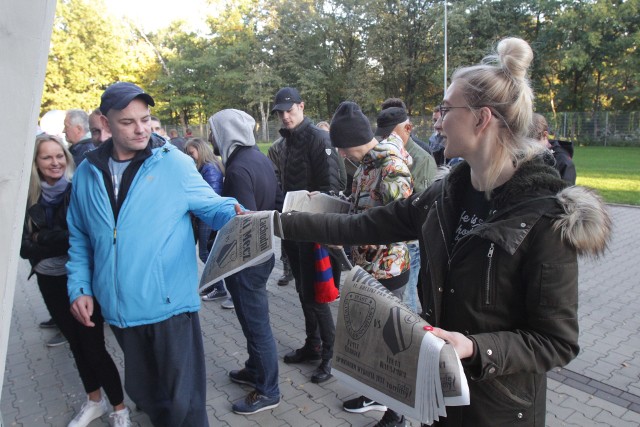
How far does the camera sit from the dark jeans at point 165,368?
2.49 meters

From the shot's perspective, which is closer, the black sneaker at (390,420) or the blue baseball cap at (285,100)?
the black sneaker at (390,420)

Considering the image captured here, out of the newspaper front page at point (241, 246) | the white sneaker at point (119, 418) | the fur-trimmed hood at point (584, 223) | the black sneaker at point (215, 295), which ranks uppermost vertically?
the fur-trimmed hood at point (584, 223)

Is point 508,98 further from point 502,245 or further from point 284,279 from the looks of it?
point 284,279

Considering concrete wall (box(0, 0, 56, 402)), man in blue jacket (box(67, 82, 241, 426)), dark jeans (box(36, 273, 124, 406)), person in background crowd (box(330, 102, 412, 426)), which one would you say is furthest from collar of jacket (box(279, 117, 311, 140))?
concrete wall (box(0, 0, 56, 402))

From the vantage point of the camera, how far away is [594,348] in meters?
4.34

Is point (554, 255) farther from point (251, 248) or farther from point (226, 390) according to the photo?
point (226, 390)

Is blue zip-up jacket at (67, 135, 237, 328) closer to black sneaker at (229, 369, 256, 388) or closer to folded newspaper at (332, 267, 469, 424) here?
folded newspaper at (332, 267, 469, 424)

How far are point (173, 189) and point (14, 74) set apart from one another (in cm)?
143

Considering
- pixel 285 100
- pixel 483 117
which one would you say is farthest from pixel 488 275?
pixel 285 100

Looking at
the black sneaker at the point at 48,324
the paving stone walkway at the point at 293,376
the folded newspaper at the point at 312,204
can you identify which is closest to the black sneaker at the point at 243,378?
the paving stone walkway at the point at 293,376

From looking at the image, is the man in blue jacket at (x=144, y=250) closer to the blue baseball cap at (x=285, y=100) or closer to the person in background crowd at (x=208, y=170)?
the blue baseball cap at (x=285, y=100)

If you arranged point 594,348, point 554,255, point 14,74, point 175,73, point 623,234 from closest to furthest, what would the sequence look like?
point 14,74, point 554,255, point 594,348, point 623,234, point 175,73

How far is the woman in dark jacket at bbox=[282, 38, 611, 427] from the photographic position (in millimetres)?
1351

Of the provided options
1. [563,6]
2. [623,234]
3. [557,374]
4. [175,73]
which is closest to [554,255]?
[557,374]
